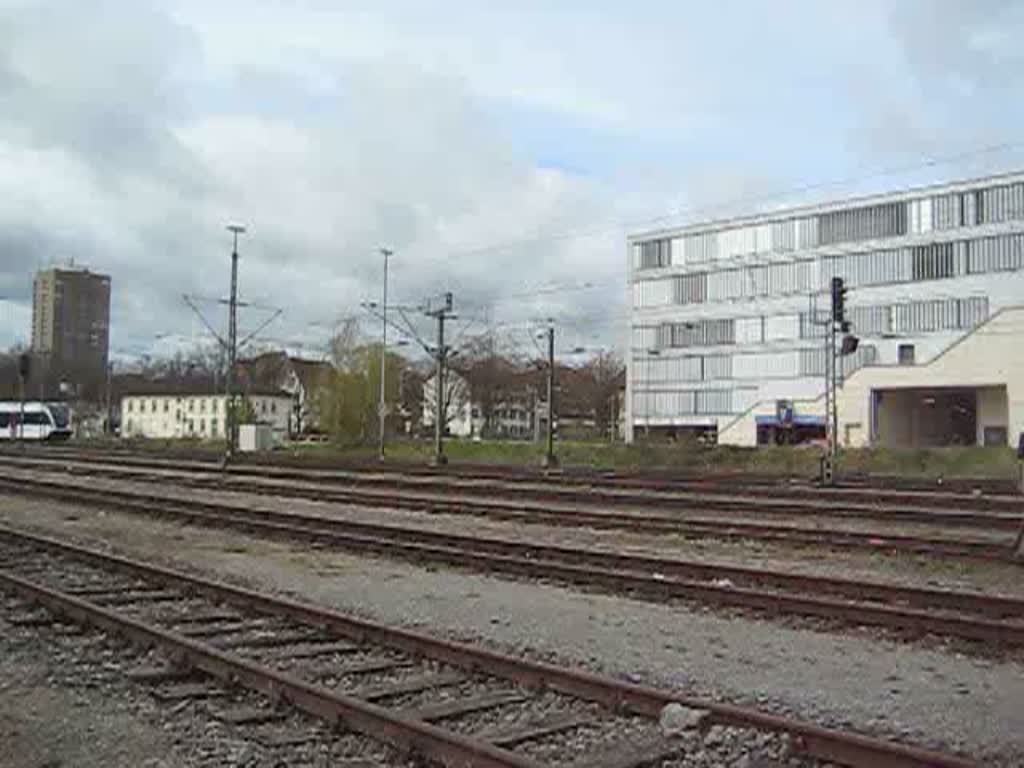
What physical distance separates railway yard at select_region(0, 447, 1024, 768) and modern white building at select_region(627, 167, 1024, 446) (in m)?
60.8

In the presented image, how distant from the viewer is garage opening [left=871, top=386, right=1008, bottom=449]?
79.2 metres

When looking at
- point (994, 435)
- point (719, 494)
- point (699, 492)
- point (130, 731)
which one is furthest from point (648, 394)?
point (130, 731)

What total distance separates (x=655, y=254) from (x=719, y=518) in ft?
293

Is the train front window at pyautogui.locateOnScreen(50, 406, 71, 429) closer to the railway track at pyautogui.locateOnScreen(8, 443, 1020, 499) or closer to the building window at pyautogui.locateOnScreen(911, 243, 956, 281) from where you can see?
the railway track at pyautogui.locateOnScreen(8, 443, 1020, 499)

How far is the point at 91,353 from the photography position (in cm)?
9138

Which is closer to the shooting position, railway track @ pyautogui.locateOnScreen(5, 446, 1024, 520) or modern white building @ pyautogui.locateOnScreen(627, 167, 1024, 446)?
railway track @ pyautogui.locateOnScreen(5, 446, 1024, 520)

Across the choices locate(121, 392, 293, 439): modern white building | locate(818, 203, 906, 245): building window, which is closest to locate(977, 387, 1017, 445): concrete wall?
locate(818, 203, 906, 245): building window

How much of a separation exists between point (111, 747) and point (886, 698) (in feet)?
17.5

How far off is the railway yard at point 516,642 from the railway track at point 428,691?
0.08 ft

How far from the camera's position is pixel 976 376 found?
76.7m

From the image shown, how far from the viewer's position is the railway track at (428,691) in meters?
6.76

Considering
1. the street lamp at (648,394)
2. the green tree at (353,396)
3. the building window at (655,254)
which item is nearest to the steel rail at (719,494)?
the green tree at (353,396)

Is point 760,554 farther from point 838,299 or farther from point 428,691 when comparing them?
point 838,299

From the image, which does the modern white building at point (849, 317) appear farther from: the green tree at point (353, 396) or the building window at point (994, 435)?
the green tree at point (353, 396)
